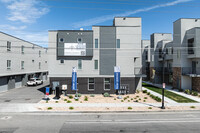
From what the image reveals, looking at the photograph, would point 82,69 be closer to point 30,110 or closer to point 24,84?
point 30,110

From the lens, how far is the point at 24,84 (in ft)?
98.3

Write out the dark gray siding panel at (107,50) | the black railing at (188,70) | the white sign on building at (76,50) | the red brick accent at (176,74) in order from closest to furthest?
the white sign on building at (76,50) → the dark gray siding panel at (107,50) → the black railing at (188,70) → the red brick accent at (176,74)

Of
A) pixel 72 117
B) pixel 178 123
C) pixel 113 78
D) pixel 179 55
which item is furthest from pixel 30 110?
pixel 179 55

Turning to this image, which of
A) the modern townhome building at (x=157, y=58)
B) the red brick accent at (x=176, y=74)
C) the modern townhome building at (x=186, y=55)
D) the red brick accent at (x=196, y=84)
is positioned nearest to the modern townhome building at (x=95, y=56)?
the modern townhome building at (x=186, y=55)

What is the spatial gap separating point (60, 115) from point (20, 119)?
125 inches

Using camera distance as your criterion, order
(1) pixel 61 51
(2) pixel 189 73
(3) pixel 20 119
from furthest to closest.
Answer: (2) pixel 189 73 < (1) pixel 61 51 < (3) pixel 20 119

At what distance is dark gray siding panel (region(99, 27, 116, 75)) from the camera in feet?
68.7

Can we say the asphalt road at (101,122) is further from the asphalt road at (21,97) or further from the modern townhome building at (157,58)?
the modern townhome building at (157,58)

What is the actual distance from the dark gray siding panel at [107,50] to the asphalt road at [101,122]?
918 cm

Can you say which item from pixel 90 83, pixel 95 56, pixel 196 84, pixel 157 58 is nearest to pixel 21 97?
pixel 90 83

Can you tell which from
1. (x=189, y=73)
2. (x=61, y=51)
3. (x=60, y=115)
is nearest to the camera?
(x=60, y=115)

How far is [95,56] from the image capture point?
21.0 meters

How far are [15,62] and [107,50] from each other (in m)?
18.2

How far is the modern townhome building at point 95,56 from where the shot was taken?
67.4 feet
